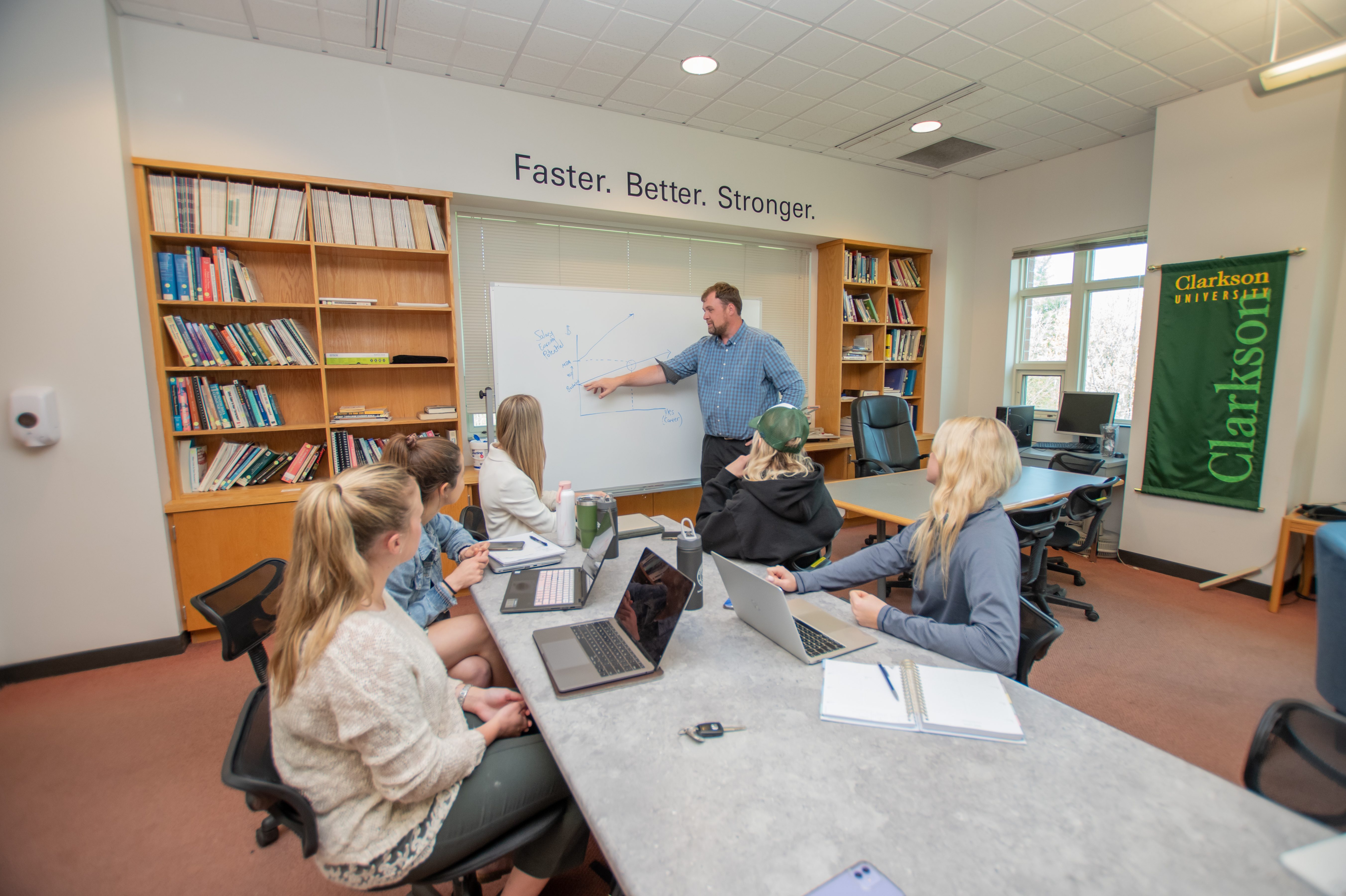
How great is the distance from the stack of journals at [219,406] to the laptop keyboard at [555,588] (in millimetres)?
2291

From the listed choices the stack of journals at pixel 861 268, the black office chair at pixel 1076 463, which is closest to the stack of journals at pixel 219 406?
the stack of journals at pixel 861 268

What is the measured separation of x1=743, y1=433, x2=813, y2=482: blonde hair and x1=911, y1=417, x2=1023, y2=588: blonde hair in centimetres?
58

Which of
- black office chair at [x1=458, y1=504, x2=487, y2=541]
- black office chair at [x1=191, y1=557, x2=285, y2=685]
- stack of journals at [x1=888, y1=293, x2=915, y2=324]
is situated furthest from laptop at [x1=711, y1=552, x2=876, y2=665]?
stack of journals at [x1=888, y1=293, x2=915, y2=324]

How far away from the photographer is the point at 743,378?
12.9 ft

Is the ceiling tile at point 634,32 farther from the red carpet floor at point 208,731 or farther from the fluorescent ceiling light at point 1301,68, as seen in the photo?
the red carpet floor at point 208,731

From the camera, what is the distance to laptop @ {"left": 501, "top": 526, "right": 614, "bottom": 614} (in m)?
1.73

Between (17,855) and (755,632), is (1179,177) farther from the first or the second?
(17,855)

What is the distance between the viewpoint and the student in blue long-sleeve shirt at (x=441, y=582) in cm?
186

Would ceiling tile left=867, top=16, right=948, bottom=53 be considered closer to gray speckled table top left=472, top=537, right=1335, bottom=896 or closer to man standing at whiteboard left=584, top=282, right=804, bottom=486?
man standing at whiteboard left=584, top=282, right=804, bottom=486

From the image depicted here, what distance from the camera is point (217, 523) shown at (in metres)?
3.09

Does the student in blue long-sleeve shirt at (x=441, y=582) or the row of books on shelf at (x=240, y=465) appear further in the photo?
the row of books on shelf at (x=240, y=465)

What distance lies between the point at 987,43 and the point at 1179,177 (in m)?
1.86

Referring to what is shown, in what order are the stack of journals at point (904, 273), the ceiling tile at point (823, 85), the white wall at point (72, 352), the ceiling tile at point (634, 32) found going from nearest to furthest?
1. the white wall at point (72, 352)
2. the ceiling tile at point (634, 32)
3. the ceiling tile at point (823, 85)
4. the stack of journals at point (904, 273)

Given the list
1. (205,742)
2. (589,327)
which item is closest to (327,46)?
(589,327)
